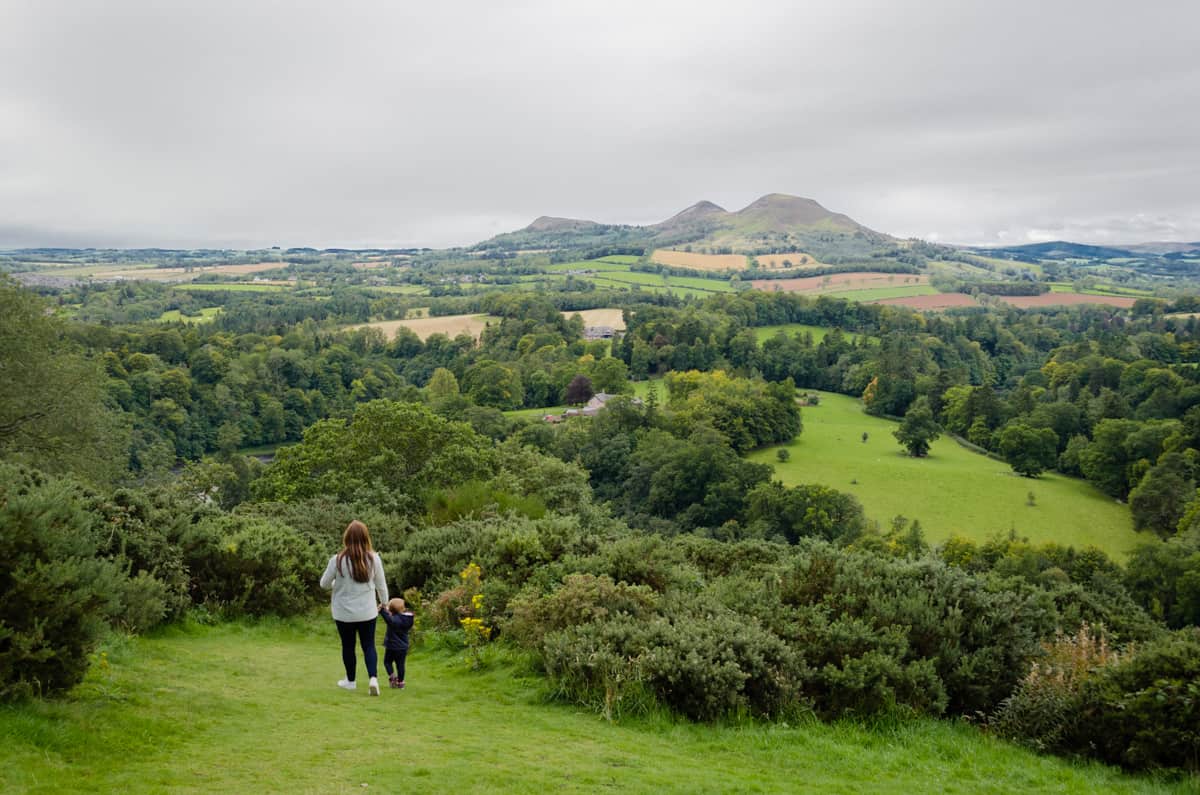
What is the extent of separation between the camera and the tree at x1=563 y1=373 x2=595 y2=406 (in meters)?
93.1

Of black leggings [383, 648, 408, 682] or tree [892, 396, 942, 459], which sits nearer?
black leggings [383, 648, 408, 682]

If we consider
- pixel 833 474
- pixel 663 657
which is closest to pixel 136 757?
pixel 663 657

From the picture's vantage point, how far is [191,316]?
441 ft

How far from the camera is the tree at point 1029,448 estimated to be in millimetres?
62094

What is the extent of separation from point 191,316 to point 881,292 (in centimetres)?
14190

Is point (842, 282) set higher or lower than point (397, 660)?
lower

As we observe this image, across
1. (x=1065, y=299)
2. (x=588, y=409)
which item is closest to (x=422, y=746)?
(x=588, y=409)

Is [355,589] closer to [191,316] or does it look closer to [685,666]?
[685,666]

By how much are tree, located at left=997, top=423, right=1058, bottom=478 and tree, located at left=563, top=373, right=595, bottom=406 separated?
1864 inches

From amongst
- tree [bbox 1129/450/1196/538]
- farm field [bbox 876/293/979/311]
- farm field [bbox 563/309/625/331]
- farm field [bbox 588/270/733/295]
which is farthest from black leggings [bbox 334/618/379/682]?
farm field [bbox 588/270/733/295]

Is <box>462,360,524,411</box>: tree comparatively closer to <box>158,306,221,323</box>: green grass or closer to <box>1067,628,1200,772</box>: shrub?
<box>158,306,221,323</box>: green grass

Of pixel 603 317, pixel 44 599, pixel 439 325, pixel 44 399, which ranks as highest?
pixel 44 599

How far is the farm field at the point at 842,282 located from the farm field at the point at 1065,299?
Result: 924 inches

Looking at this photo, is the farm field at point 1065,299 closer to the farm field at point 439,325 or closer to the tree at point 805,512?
the farm field at point 439,325
